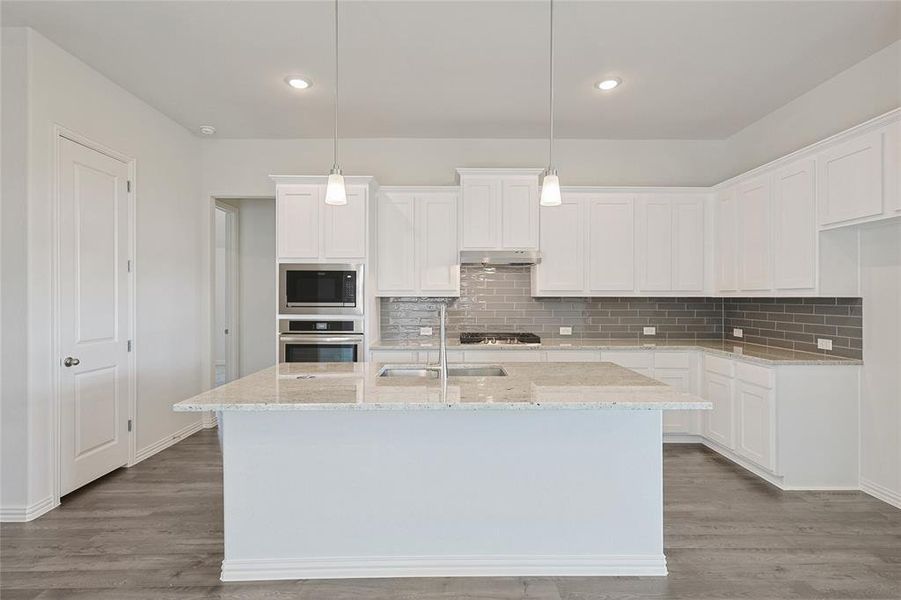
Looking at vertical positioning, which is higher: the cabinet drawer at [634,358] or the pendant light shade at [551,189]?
the pendant light shade at [551,189]

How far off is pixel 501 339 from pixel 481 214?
1.17m

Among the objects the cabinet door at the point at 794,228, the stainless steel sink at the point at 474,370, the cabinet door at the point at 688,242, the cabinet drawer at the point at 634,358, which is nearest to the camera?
the stainless steel sink at the point at 474,370

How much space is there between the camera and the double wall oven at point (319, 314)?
161 inches

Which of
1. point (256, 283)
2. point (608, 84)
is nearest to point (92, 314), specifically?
point (256, 283)

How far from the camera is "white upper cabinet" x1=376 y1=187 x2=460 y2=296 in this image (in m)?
4.47

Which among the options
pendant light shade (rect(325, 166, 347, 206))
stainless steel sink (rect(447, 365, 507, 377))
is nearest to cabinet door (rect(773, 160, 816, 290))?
stainless steel sink (rect(447, 365, 507, 377))

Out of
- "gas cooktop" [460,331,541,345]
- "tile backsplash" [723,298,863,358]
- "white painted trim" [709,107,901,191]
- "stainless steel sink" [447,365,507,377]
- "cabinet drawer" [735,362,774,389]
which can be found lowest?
"cabinet drawer" [735,362,774,389]

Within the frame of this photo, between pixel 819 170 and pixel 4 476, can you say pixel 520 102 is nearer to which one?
pixel 819 170

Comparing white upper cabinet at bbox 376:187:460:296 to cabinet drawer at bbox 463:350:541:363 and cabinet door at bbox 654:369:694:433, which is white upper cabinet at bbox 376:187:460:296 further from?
cabinet door at bbox 654:369:694:433

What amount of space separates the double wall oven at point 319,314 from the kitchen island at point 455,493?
1.80 m

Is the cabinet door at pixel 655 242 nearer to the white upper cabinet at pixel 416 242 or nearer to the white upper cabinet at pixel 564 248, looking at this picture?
the white upper cabinet at pixel 564 248

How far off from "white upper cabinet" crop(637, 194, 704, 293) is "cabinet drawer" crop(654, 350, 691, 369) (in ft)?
2.20

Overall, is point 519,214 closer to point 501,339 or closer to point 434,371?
point 501,339

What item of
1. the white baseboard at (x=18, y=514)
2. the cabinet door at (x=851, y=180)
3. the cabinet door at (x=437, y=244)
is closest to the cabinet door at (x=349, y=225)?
the cabinet door at (x=437, y=244)
